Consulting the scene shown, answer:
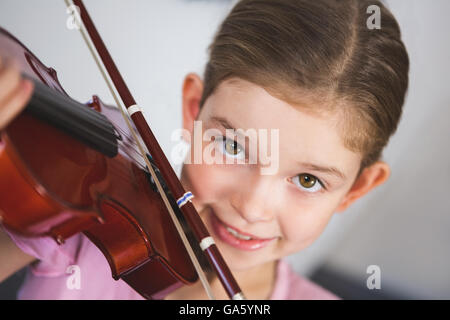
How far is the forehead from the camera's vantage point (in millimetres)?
494

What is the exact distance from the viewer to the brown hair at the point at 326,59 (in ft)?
1.64

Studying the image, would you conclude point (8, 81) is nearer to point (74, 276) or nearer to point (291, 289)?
point (74, 276)

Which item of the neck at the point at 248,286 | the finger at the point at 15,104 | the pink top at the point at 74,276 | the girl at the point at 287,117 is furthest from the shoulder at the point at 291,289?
the finger at the point at 15,104

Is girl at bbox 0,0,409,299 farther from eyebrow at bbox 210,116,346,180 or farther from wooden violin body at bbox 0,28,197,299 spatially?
wooden violin body at bbox 0,28,197,299

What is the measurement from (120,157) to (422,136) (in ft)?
2.51

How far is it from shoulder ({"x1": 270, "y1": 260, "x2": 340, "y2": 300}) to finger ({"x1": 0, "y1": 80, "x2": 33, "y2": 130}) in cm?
58

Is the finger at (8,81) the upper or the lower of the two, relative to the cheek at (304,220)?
upper

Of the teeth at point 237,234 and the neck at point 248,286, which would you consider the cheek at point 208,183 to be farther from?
the neck at point 248,286

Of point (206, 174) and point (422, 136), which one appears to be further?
point (422, 136)

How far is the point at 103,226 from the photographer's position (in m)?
0.44

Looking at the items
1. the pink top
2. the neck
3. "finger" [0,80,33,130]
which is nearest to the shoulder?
the neck
